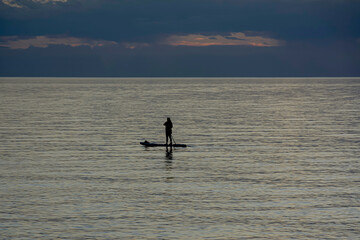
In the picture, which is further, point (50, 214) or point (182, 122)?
point (182, 122)

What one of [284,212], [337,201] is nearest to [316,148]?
[337,201]

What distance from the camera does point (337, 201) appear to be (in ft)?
74.4

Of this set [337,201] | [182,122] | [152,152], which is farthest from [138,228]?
[182,122]

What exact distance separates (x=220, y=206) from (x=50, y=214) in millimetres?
6860

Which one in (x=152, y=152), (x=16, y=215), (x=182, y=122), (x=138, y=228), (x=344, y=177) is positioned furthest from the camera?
(x=182, y=122)

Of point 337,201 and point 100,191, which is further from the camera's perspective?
point 100,191

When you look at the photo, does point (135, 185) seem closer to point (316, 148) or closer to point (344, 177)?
point (344, 177)

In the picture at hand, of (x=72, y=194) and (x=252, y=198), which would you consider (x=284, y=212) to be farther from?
(x=72, y=194)

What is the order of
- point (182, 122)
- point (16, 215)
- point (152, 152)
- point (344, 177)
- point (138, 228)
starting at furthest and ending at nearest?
point (182, 122) → point (152, 152) → point (344, 177) → point (16, 215) → point (138, 228)

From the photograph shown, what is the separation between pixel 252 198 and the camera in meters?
23.2

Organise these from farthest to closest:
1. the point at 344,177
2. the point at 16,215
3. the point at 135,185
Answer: the point at 344,177, the point at 135,185, the point at 16,215

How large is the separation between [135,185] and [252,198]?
19.9 ft

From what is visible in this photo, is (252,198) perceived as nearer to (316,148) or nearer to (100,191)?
(100,191)

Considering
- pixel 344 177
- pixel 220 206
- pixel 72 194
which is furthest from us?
pixel 344 177
